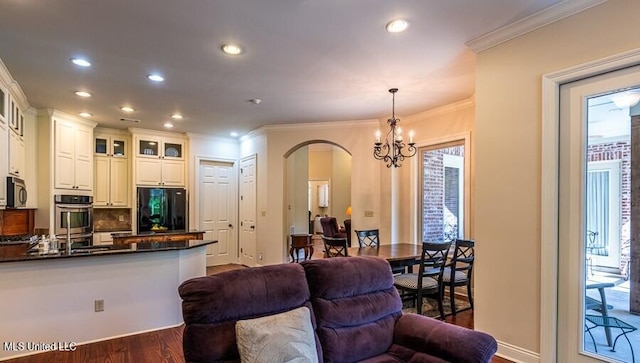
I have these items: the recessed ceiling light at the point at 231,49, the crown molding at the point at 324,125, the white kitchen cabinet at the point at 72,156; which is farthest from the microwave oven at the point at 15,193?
the crown molding at the point at 324,125

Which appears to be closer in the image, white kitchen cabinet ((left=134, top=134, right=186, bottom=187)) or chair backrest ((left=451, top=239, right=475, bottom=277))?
chair backrest ((left=451, top=239, right=475, bottom=277))

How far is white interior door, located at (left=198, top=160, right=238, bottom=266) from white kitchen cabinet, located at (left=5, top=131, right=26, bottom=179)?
9.64 ft

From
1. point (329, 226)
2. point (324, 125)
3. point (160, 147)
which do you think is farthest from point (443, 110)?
point (160, 147)

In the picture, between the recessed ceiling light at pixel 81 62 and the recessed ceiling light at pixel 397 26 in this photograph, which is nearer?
the recessed ceiling light at pixel 397 26

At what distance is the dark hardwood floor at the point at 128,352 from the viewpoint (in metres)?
3.04

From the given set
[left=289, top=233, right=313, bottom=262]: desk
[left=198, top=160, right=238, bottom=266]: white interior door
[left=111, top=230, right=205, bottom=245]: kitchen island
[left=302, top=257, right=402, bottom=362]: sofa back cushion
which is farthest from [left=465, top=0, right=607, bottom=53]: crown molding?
[left=198, top=160, right=238, bottom=266]: white interior door

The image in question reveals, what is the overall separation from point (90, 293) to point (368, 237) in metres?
3.55

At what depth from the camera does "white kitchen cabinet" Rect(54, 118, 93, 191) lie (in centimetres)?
532

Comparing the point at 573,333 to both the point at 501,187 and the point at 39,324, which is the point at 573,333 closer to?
the point at 501,187

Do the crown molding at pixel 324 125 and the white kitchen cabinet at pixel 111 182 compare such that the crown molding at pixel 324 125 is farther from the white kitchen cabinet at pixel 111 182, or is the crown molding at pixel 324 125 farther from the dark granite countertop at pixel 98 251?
the dark granite countertop at pixel 98 251

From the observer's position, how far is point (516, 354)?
279cm

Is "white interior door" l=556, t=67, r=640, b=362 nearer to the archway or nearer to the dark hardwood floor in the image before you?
the dark hardwood floor

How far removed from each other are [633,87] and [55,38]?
4.35 meters

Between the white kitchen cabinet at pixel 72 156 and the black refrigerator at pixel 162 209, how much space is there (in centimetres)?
91
